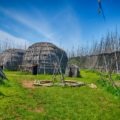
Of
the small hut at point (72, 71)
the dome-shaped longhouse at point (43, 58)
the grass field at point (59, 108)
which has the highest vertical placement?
the dome-shaped longhouse at point (43, 58)

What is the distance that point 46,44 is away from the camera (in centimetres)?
4053

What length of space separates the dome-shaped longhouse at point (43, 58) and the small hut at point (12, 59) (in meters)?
4.31

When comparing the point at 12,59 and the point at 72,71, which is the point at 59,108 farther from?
the point at 12,59

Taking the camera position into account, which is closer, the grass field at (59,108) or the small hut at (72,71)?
the grass field at (59,108)

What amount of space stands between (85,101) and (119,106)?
1766 mm

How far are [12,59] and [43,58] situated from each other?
8991 mm

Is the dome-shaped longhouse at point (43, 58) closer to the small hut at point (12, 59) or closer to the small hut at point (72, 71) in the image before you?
the small hut at point (12, 59)

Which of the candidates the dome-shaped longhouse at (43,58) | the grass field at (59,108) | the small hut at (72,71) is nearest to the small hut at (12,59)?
the dome-shaped longhouse at (43,58)

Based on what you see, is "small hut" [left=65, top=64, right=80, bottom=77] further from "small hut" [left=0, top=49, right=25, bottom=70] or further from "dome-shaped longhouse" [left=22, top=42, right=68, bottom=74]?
"small hut" [left=0, top=49, right=25, bottom=70]

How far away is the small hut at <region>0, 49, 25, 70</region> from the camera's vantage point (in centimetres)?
4531

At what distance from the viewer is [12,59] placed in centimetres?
4594

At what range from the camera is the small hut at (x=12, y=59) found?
4531 centimetres

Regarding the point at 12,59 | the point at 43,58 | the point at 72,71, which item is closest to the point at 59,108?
the point at 72,71

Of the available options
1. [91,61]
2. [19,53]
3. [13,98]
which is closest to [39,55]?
[19,53]
